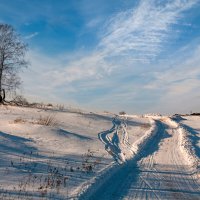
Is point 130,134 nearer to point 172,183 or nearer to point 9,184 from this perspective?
point 172,183

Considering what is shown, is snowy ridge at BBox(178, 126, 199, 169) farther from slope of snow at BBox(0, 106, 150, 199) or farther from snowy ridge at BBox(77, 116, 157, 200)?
slope of snow at BBox(0, 106, 150, 199)

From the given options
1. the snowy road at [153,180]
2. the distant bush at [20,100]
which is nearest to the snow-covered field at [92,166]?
the snowy road at [153,180]

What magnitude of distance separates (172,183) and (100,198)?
10.4 ft

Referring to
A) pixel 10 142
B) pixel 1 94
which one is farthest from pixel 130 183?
pixel 1 94

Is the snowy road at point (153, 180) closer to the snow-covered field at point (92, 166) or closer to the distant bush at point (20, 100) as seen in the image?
the snow-covered field at point (92, 166)

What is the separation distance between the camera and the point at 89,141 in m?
20.1

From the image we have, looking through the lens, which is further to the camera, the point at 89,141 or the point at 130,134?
the point at 130,134

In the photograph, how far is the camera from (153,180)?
11.8m

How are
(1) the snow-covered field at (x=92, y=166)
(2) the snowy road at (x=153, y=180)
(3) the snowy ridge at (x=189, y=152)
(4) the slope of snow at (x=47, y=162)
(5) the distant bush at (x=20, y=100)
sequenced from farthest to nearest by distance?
(5) the distant bush at (x=20, y=100)
(3) the snowy ridge at (x=189, y=152)
(2) the snowy road at (x=153, y=180)
(1) the snow-covered field at (x=92, y=166)
(4) the slope of snow at (x=47, y=162)

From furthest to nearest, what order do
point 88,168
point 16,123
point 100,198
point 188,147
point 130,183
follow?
point 16,123, point 188,147, point 88,168, point 130,183, point 100,198

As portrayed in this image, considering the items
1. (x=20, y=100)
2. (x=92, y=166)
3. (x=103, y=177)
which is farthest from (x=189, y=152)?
(x=20, y=100)

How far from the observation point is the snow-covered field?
9.55 metres

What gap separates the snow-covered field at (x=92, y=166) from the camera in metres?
9.55

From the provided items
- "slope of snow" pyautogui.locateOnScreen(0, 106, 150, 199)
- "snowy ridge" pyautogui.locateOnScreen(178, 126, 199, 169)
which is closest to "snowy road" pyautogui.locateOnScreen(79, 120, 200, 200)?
"snowy ridge" pyautogui.locateOnScreen(178, 126, 199, 169)
